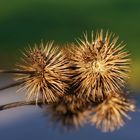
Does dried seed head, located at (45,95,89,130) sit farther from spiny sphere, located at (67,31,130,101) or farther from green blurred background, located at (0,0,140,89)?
green blurred background, located at (0,0,140,89)

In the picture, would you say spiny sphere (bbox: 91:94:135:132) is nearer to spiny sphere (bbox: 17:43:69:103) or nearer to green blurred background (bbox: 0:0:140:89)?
spiny sphere (bbox: 17:43:69:103)

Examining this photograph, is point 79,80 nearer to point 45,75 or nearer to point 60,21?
point 45,75

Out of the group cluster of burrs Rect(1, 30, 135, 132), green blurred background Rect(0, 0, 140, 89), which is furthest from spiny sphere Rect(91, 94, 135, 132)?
green blurred background Rect(0, 0, 140, 89)

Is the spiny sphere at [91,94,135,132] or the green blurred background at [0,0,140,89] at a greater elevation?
the green blurred background at [0,0,140,89]

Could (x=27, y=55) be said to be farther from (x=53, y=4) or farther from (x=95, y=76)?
(x=53, y=4)

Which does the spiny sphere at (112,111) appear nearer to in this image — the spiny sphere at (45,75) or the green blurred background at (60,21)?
the spiny sphere at (45,75)

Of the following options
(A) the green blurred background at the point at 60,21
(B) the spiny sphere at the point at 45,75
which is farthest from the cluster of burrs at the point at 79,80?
(A) the green blurred background at the point at 60,21

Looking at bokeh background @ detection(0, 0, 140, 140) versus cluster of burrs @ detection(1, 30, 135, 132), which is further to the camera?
bokeh background @ detection(0, 0, 140, 140)

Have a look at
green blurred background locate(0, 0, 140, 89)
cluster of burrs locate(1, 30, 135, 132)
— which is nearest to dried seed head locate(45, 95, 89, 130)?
cluster of burrs locate(1, 30, 135, 132)
